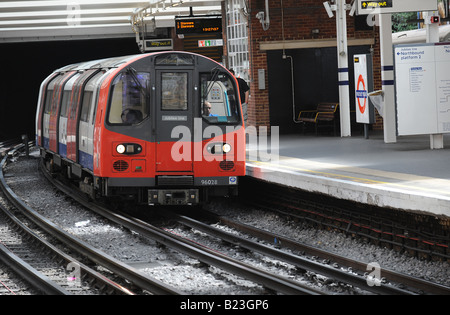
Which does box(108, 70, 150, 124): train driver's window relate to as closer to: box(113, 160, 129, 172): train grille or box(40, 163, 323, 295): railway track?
box(113, 160, 129, 172): train grille

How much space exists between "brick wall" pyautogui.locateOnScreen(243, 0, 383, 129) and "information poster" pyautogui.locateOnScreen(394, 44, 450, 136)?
638 cm

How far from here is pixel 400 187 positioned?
10.6 metres

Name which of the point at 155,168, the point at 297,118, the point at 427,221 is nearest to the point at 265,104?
the point at 297,118

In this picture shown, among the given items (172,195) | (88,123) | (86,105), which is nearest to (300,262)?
(172,195)

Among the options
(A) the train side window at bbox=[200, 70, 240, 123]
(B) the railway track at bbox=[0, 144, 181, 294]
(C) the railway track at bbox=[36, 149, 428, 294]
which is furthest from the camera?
(A) the train side window at bbox=[200, 70, 240, 123]

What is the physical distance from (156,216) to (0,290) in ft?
19.0

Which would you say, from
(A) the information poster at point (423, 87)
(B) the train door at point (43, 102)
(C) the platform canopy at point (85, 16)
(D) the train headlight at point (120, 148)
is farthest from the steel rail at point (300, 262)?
(C) the platform canopy at point (85, 16)

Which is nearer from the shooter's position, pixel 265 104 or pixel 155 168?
pixel 155 168

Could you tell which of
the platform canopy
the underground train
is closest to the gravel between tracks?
the underground train

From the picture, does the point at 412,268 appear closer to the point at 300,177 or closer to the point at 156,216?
the point at 300,177

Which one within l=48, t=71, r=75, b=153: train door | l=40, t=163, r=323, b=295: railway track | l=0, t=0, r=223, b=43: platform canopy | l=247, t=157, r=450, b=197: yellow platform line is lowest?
l=40, t=163, r=323, b=295: railway track

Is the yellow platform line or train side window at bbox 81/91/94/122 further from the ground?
train side window at bbox 81/91/94/122

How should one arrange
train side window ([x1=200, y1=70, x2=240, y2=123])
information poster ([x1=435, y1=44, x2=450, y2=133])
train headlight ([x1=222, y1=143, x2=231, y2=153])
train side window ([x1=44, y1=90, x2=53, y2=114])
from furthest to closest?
train side window ([x1=44, y1=90, x2=53, y2=114]) → information poster ([x1=435, y1=44, x2=450, y2=133]) → train side window ([x1=200, y1=70, x2=240, y2=123]) → train headlight ([x1=222, y1=143, x2=231, y2=153])

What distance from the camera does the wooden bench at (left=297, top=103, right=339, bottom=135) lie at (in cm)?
2032
